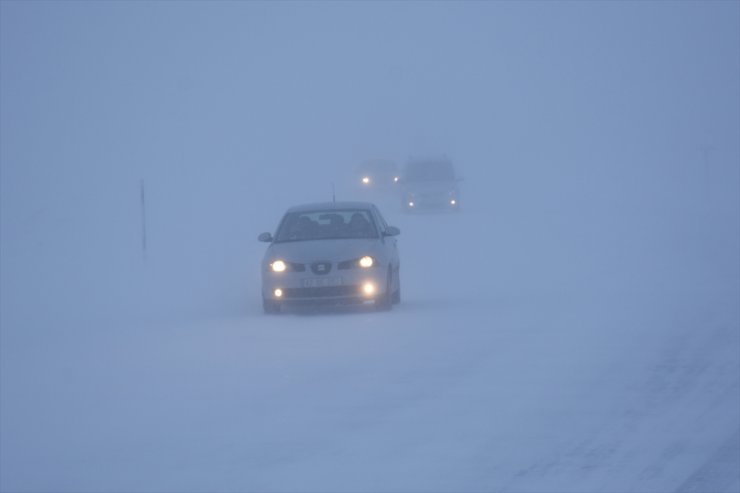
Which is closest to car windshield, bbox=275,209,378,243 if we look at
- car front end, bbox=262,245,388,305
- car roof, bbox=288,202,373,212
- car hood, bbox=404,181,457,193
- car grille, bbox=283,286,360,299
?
car roof, bbox=288,202,373,212

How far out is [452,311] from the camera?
16859 mm

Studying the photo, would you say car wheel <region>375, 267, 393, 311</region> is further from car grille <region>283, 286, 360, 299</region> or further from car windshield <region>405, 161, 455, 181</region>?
car windshield <region>405, 161, 455, 181</region>

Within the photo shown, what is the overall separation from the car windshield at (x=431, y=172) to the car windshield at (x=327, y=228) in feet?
96.3

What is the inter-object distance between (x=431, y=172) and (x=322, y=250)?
3098 cm

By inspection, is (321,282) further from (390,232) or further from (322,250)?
(390,232)

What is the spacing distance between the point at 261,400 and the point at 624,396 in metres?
3.07

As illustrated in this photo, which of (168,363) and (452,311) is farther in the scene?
(452,311)

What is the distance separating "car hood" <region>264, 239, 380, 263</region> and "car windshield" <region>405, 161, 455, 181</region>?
30.2 meters

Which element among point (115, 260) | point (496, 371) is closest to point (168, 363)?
point (496, 371)

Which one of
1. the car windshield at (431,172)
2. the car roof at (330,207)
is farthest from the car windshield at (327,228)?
the car windshield at (431,172)

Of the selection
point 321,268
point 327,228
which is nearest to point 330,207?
point 327,228

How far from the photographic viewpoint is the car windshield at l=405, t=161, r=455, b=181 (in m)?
47.4

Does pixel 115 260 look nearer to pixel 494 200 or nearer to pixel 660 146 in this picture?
pixel 494 200

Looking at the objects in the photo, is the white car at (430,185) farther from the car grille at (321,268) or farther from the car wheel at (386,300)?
the car grille at (321,268)
